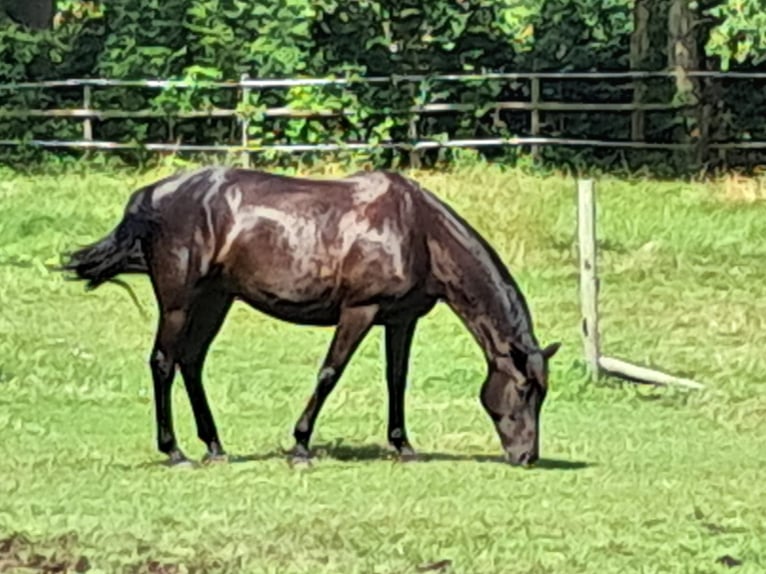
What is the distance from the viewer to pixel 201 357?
13062 millimetres

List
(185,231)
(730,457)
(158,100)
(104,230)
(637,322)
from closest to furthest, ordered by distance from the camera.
A: (185,231) < (730,457) < (637,322) < (104,230) < (158,100)

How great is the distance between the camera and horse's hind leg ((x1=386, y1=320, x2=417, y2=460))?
13023mm

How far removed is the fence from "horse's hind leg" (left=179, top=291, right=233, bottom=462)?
1739 centimetres

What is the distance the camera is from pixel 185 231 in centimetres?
1270

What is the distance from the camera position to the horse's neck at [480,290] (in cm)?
1279

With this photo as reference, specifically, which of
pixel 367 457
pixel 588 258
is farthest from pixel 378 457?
pixel 588 258

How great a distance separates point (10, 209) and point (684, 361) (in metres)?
9.89

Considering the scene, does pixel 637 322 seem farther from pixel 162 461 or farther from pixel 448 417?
pixel 162 461

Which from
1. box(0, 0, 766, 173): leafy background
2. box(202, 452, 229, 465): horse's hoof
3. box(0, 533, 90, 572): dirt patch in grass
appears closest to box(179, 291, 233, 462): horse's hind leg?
box(202, 452, 229, 465): horse's hoof

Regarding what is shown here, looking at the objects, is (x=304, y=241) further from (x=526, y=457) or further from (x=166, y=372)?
(x=526, y=457)

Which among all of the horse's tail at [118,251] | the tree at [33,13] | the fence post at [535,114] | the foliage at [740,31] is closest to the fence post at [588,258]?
the horse's tail at [118,251]

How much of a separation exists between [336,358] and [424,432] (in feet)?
6.65

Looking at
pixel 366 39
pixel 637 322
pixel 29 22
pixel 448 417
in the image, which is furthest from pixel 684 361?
pixel 29 22

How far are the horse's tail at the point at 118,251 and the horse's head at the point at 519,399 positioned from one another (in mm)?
2131
